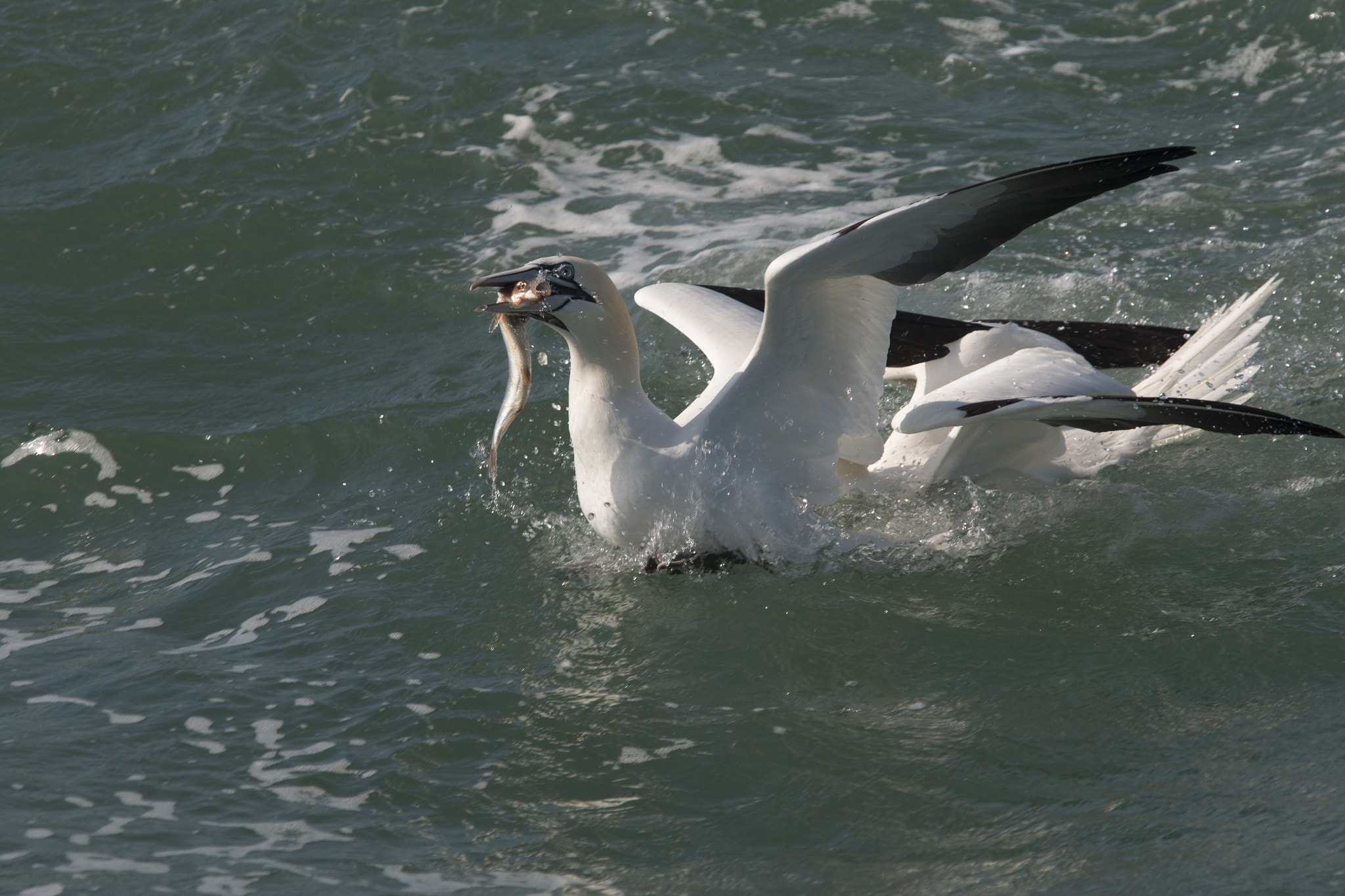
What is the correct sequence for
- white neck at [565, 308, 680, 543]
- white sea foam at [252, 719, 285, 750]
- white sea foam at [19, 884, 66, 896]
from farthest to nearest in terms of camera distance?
white neck at [565, 308, 680, 543] → white sea foam at [252, 719, 285, 750] → white sea foam at [19, 884, 66, 896]

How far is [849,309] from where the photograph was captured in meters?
5.48

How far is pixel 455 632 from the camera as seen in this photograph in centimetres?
562

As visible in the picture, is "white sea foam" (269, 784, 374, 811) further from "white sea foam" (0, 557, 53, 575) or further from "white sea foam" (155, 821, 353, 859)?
"white sea foam" (0, 557, 53, 575)

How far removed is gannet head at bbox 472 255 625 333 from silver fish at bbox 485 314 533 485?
90 millimetres

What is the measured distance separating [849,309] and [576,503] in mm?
2041

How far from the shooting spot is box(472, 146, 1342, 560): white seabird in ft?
16.6

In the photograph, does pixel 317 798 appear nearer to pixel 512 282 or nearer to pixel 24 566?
pixel 512 282

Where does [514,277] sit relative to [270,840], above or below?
above

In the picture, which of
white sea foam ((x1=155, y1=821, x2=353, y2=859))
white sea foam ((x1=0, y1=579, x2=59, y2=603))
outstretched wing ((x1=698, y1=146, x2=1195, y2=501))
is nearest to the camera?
white sea foam ((x1=155, y1=821, x2=353, y2=859))

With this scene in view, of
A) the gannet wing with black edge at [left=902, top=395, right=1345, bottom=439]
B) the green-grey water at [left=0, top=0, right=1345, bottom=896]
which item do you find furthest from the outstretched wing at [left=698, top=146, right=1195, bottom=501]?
the green-grey water at [left=0, top=0, right=1345, bottom=896]

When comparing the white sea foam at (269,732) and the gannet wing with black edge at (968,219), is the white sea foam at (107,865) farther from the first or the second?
the gannet wing with black edge at (968,219)

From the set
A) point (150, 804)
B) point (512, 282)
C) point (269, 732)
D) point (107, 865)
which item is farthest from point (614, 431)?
point (107, 865)

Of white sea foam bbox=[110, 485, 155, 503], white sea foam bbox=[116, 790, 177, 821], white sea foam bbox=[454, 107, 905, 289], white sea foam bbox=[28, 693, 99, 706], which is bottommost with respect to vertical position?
white sea foam bbox=[116, 790, 177, 821]

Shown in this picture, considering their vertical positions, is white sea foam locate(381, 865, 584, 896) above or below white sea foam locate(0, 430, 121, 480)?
below
